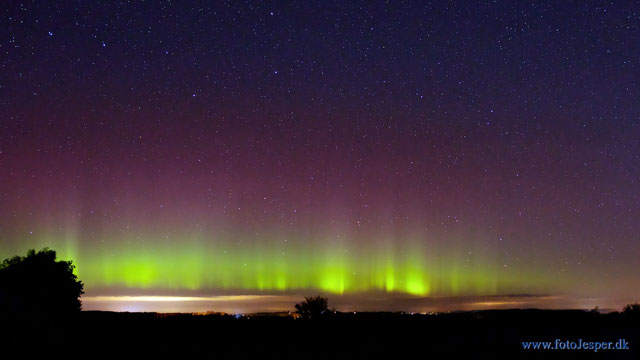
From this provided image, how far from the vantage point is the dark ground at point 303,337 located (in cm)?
1435

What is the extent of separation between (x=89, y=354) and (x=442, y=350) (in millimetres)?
9330

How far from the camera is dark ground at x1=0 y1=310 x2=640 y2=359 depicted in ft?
47.1

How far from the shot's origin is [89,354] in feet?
45.5

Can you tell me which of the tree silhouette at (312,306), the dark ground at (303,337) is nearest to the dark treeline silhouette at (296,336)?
the dark ground at (303,337)

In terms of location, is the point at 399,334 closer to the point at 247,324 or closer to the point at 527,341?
the point at 527,341

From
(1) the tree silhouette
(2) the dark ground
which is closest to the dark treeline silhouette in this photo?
(2) the dark ground

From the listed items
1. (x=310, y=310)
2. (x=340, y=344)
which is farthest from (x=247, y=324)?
(x=310, y=310)

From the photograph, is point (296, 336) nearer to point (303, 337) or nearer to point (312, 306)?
point (303, 337)

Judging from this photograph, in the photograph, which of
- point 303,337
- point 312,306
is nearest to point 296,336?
point 303,337

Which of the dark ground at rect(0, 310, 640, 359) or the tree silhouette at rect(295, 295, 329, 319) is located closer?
the dark ground at rect(0, 310, 640, 359)

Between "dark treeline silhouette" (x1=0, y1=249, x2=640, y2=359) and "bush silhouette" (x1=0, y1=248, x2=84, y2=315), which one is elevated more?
"bush silhouette" (x1=0, y1=248, x2=84, y2=315)

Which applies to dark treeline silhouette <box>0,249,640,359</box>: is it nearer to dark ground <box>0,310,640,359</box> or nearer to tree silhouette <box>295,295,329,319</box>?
dark ground <box>0,310,640,359</box>

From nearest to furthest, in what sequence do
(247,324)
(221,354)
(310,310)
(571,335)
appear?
(221,354) → (571,335) → (247,324) → (310,310)

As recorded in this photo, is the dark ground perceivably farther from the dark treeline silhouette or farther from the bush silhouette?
the bush silhouette
